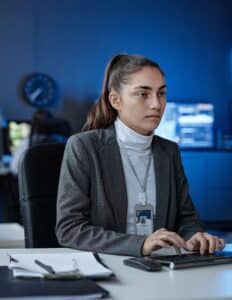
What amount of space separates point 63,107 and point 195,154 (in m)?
1.63

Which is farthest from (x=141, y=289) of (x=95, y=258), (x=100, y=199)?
(x=100, y=199)

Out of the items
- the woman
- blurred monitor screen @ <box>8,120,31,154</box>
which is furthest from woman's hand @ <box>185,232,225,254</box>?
blurred monitor screen @ <box>8,120,31,154</box>

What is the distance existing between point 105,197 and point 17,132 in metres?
5.38

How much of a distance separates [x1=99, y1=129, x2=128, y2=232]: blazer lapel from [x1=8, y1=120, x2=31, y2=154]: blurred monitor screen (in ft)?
16.9

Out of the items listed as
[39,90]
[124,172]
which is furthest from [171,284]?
[39,90]

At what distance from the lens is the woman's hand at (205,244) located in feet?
5.80

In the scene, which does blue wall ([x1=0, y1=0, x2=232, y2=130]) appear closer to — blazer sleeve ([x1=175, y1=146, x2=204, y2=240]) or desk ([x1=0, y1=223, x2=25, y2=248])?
desk ([x1=0, y1=223, x2=25, y2=248])

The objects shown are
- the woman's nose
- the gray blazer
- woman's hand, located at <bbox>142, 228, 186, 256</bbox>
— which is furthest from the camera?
the woman's nose

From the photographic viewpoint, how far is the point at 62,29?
25.0ft

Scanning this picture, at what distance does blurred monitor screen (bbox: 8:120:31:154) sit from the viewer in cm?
719

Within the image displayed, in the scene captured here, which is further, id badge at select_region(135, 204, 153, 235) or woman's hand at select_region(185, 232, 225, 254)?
id badge at select_region(135, 204, 153, 235)

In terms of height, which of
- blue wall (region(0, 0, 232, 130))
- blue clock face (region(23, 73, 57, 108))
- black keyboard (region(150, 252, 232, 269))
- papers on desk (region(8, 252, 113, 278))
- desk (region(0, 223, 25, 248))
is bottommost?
desk (region(0, 223, 25, 248))

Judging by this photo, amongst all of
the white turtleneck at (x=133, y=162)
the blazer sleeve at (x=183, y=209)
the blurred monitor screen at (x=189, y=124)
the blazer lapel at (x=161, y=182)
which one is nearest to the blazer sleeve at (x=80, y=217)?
the white turtleneck at (x=133, y=162)

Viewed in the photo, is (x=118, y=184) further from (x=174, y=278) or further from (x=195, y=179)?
(x=195, y=179)
